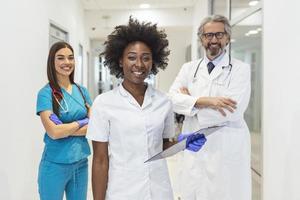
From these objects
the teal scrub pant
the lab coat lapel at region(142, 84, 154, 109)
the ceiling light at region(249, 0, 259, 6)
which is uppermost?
the ceiling light at region(249, 0, 259, 6)

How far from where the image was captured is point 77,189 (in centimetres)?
207

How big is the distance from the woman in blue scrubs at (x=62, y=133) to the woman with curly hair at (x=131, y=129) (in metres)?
0.80

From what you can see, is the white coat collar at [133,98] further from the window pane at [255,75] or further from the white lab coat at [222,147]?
the window pane at [255,75]

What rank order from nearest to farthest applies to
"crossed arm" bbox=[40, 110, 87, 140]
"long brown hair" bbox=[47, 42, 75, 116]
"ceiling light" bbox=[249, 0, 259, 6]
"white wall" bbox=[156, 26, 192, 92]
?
"crossed arm" bbox=[40, 110, 87, 140]
"long brown hair" bbox=[47, 42, 75, 116]
"ceiling light" bbox=[249, 0, 259, 6]
"white wall" bbox=[156, 26, 192, 92]

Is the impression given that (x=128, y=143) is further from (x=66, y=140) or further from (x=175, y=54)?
(x=175, y=54)

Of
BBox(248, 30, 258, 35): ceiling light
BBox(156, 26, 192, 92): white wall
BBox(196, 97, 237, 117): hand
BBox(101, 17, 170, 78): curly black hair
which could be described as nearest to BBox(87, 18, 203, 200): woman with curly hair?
BBox(101, 17, 170, 78): curly black hair

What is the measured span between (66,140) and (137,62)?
1.03 meters

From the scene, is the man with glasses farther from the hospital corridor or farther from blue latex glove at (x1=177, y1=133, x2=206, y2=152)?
blue latex glove at (x1=177, y1=133, x2=206, y2=152)

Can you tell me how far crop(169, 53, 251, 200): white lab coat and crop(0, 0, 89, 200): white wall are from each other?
1.41m

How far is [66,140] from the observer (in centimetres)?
203

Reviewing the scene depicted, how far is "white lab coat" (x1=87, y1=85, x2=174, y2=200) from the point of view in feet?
3.93
